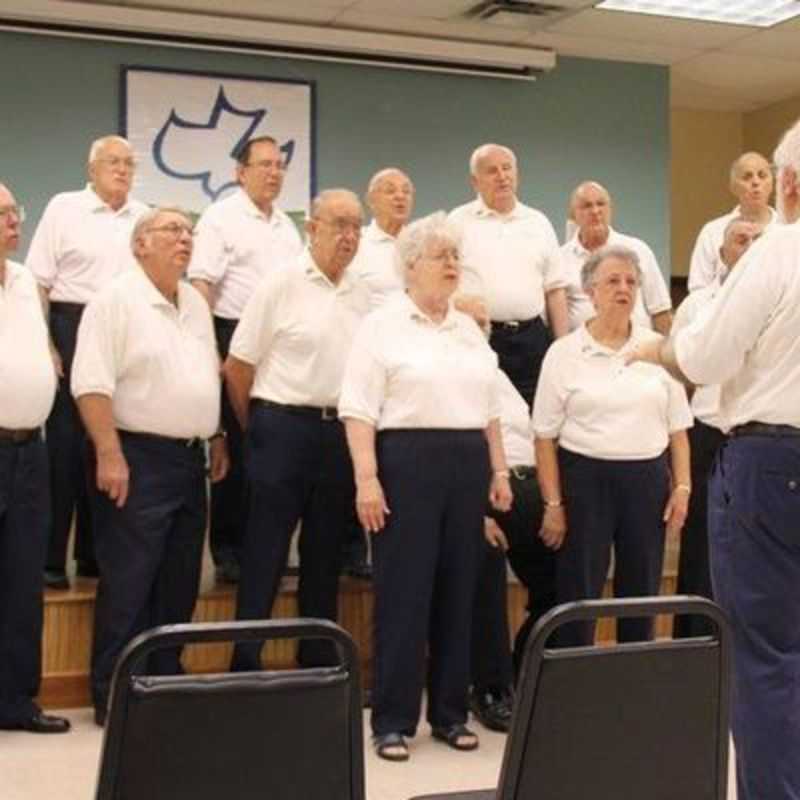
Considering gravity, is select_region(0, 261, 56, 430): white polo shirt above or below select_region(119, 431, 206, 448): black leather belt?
above

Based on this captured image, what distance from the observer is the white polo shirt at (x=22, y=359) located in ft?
11.5

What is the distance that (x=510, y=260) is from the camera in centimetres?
454

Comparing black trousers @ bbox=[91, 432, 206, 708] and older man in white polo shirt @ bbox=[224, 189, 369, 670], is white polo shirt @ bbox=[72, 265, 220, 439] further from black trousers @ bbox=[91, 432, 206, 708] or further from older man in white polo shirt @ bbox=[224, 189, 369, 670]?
older man in white polo shirt @ bbox=[224, 189, 369, 670]

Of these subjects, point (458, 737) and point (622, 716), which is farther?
point (458, 737)

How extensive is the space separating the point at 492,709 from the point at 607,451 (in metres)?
0.86

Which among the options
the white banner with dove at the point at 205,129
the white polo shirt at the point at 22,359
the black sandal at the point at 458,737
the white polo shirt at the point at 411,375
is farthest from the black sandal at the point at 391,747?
the white banner with dove at the point at 205,129

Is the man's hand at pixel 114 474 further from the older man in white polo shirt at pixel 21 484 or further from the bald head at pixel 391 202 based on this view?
the bald head at pixel 391 202

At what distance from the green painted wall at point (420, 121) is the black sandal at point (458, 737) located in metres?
3.67

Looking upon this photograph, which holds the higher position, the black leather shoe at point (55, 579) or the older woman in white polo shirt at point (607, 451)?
the older woman in white polo shirt at point (607, 451)

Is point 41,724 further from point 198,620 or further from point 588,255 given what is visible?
point 588,255

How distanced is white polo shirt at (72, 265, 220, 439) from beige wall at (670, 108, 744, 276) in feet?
19.5

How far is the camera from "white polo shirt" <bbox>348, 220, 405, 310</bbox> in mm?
4133

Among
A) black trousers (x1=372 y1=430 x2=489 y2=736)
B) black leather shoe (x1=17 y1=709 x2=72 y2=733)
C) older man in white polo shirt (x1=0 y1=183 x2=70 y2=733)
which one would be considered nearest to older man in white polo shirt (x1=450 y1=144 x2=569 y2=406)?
black trousers (x1=372 y1=430 x2=489 y2=736)

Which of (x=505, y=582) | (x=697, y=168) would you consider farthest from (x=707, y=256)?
(x=697, y=168)
